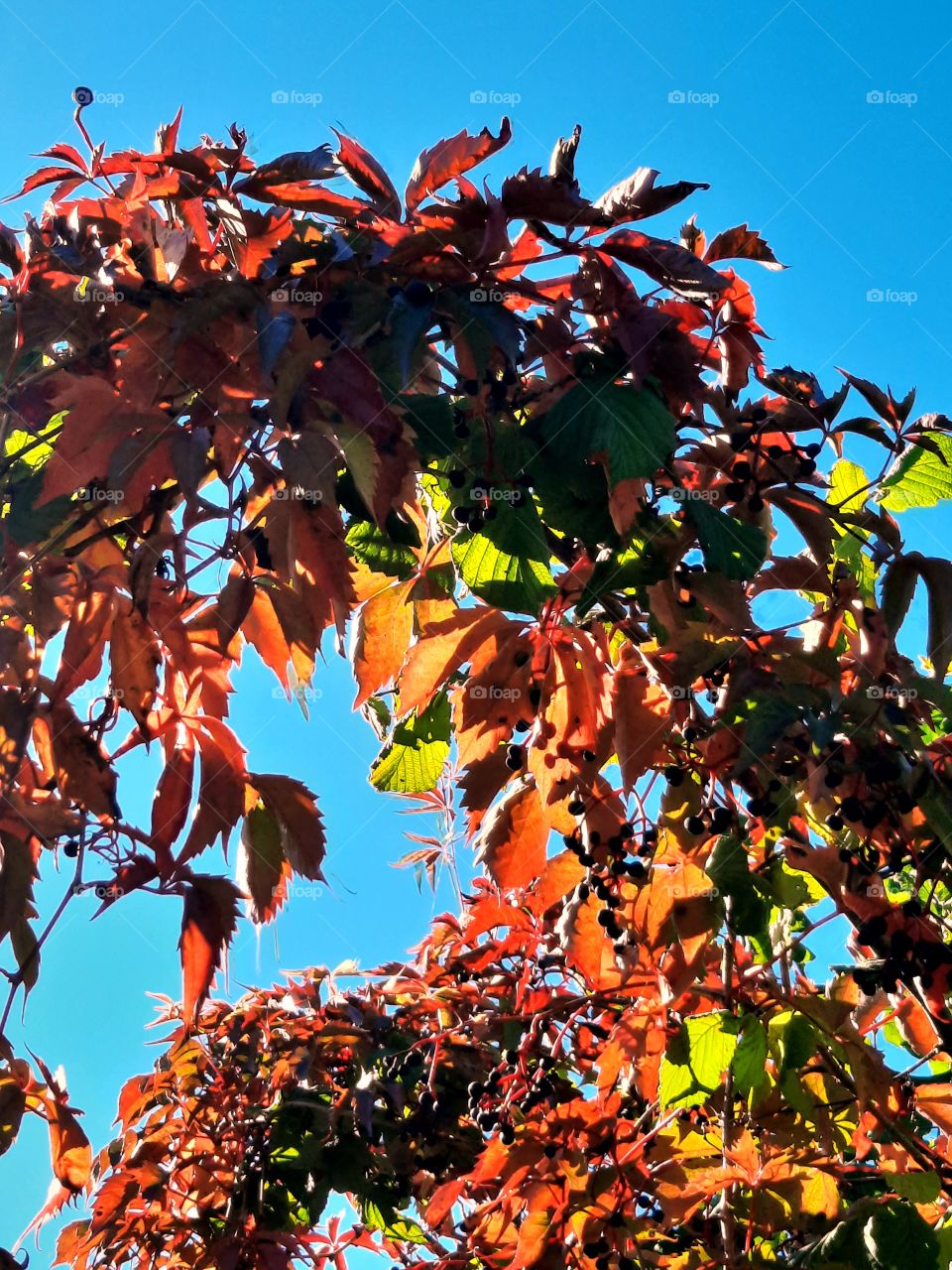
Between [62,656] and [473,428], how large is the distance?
0.59 meters

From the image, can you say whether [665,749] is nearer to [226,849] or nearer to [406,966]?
[226,849]

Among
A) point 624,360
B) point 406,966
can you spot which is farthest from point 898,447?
point 406,966

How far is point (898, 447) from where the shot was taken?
1.57m

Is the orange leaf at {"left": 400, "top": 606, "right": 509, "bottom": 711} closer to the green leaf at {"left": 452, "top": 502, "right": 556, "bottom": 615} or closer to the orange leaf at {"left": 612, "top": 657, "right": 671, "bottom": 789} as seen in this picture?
the green leaf at {"left": 452, "top": 502, "right": 556, "bottom": 615}

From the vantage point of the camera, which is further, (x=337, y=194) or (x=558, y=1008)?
(x=558, y=1008)

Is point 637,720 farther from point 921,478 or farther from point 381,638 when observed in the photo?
point 921,478

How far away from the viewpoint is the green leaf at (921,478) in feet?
5.46

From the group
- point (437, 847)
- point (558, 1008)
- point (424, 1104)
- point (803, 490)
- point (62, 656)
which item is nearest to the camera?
point (62, 656)

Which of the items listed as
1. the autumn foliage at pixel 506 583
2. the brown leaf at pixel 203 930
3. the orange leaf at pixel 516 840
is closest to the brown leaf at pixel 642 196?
A: the autumn foliage at pixel 506 583

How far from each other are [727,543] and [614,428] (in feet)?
0.69

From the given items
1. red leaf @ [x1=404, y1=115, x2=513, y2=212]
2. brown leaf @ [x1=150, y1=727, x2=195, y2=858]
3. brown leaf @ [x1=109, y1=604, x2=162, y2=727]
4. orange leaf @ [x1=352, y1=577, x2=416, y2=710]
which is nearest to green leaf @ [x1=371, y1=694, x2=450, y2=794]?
orange leaf @ [x1=352, y1=577, x2=416, y2=710]

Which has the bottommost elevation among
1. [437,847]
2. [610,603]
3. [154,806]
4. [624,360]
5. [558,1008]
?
[558,1008]

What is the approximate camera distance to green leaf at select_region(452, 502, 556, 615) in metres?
1.45

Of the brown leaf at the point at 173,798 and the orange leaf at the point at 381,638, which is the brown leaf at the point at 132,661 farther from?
the orange leaf at the point at 381,638
